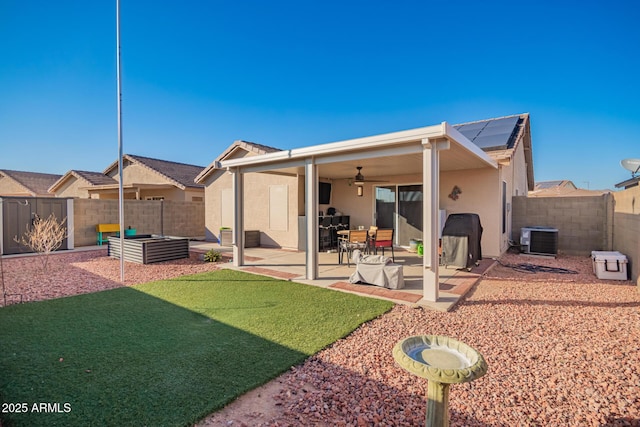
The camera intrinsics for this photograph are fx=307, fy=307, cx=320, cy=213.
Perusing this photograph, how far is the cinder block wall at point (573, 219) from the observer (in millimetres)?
9430

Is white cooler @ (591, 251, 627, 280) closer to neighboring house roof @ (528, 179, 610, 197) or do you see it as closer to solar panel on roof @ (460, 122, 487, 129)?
solar panel on roof @ (460, 122, 487, 129)

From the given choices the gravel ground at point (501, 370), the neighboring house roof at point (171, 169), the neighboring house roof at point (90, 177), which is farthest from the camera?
the neighboring house roof at point (90, 177)

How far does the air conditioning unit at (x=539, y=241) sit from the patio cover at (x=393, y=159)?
321cm

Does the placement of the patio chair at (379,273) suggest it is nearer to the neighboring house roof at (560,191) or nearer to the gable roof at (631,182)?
the gable roof at (631,182)

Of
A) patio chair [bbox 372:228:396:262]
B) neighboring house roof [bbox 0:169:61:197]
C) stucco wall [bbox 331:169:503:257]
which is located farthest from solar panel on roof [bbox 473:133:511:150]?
neighboring house roof [bbox 0:169:61:197]

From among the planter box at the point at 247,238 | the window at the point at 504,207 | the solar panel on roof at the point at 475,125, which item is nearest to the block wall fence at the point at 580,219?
the window at the point at 504,207

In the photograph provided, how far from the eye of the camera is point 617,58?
9453mm

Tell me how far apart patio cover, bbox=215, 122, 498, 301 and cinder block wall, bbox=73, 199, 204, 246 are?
741cm

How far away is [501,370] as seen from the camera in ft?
9.86

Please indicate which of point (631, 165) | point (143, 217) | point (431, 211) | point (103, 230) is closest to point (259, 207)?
point (143, 217)

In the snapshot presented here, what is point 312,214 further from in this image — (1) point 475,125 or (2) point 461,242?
(1) point 475,125

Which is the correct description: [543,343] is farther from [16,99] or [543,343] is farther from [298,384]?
[16,99]

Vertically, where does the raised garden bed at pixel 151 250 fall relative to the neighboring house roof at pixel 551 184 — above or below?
below

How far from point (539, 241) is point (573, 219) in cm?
157
